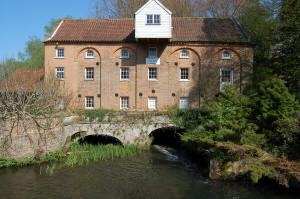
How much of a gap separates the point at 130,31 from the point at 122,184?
52.6 feet

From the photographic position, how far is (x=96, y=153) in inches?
576

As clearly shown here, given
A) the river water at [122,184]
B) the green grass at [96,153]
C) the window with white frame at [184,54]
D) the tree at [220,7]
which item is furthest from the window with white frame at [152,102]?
the tree at [220,7]

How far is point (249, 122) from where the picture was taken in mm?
11609

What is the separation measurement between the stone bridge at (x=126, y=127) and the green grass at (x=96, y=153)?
69cm

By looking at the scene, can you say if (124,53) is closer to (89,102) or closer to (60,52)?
(89,102)

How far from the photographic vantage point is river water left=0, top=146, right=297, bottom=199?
9.85m

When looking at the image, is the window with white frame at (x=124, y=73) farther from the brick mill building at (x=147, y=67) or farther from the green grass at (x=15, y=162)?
the green grass at (x=15, y=162)

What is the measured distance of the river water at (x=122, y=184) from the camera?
388 inches

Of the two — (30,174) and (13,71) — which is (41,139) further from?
(13,71)

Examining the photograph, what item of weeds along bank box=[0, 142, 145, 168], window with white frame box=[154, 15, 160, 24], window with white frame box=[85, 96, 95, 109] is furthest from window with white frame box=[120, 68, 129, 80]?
weeds along bank box=[0, 142, 145, 168]

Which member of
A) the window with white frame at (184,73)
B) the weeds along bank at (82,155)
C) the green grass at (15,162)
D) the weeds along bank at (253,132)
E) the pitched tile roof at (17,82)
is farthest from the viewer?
the window with white frame at (184,73)

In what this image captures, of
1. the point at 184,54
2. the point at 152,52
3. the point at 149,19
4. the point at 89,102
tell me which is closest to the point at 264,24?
the point at 184,54

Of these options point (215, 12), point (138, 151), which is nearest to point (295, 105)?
point (138, 151)

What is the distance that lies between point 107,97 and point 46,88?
7286 mm
